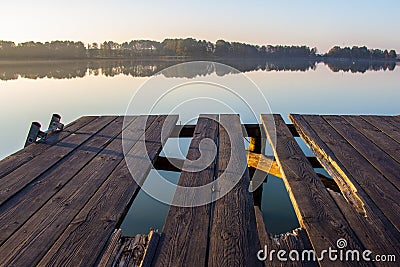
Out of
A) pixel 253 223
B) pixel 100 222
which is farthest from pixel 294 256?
pixel 100 222

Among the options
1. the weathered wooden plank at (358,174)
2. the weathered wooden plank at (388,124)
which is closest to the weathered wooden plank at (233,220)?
the weathered wooden plank at (358,174)

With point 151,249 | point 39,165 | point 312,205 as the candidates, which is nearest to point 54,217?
point 151,249

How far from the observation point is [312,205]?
2.28 meters

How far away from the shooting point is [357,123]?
4.68 meters

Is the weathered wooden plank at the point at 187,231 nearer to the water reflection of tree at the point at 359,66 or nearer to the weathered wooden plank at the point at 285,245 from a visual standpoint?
the weathered wooden plank at the point at 285,245

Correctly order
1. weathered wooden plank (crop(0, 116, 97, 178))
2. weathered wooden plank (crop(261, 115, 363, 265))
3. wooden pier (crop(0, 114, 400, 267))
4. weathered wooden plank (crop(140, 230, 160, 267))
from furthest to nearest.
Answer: weathered wooden plank (crop(0, 116, 97, 178)) → weathered wooden plank (crop(261, 115, 363, 265)) → wooden pier (crop(0, 114, 400, 267)) → weathered wooden plank (crop(140, 230, 160, 267))

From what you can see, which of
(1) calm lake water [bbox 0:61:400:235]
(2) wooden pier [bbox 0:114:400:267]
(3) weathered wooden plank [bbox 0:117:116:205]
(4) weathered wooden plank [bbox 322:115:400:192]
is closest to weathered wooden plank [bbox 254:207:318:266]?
(2) wooden pier [bbox 0:114:400:267]

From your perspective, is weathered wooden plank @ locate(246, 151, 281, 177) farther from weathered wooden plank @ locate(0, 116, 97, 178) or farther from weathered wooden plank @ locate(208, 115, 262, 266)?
weathered wooden plank @ locate(0, 116, 97, 178)

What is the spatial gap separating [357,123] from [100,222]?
3960 mm

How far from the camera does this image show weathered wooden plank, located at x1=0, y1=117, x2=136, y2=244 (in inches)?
83.3

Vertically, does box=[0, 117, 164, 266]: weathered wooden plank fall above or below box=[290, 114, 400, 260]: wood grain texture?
below

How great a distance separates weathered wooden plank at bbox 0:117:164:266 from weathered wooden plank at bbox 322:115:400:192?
A: 2.38 meters

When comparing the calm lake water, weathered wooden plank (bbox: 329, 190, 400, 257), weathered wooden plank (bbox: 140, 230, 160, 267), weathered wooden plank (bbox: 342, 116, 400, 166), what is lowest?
the calm lake water

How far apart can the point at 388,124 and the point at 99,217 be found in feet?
13.9
